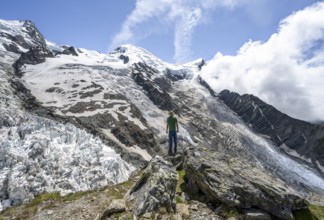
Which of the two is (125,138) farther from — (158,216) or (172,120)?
(158,216)

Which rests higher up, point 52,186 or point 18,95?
point 18,95

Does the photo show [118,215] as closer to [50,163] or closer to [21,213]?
[21,213]

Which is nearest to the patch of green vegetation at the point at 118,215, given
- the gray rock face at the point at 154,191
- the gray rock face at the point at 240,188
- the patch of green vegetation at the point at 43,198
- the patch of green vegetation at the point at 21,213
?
the gray rock face at the point at 154,191

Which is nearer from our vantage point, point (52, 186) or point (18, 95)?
point (52, 186)

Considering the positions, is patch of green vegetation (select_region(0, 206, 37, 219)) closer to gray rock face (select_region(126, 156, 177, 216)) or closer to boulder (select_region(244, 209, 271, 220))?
gray rock face (select_region(126, 156, 177, 216))

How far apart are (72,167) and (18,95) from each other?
89088 mm

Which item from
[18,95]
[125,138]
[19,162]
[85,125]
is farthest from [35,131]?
[18,95]

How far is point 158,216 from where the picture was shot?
1396 centimetres

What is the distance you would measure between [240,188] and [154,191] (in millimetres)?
3857

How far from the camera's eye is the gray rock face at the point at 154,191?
47.7 feet

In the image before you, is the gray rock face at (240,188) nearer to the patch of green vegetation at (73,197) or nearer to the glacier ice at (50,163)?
the patch of green vegetation at (73,197)

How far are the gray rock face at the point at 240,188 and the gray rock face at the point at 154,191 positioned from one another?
4.51 ft

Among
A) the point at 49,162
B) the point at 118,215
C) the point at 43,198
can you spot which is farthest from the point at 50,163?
the point at 118,215

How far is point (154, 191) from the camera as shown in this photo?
592 inches
